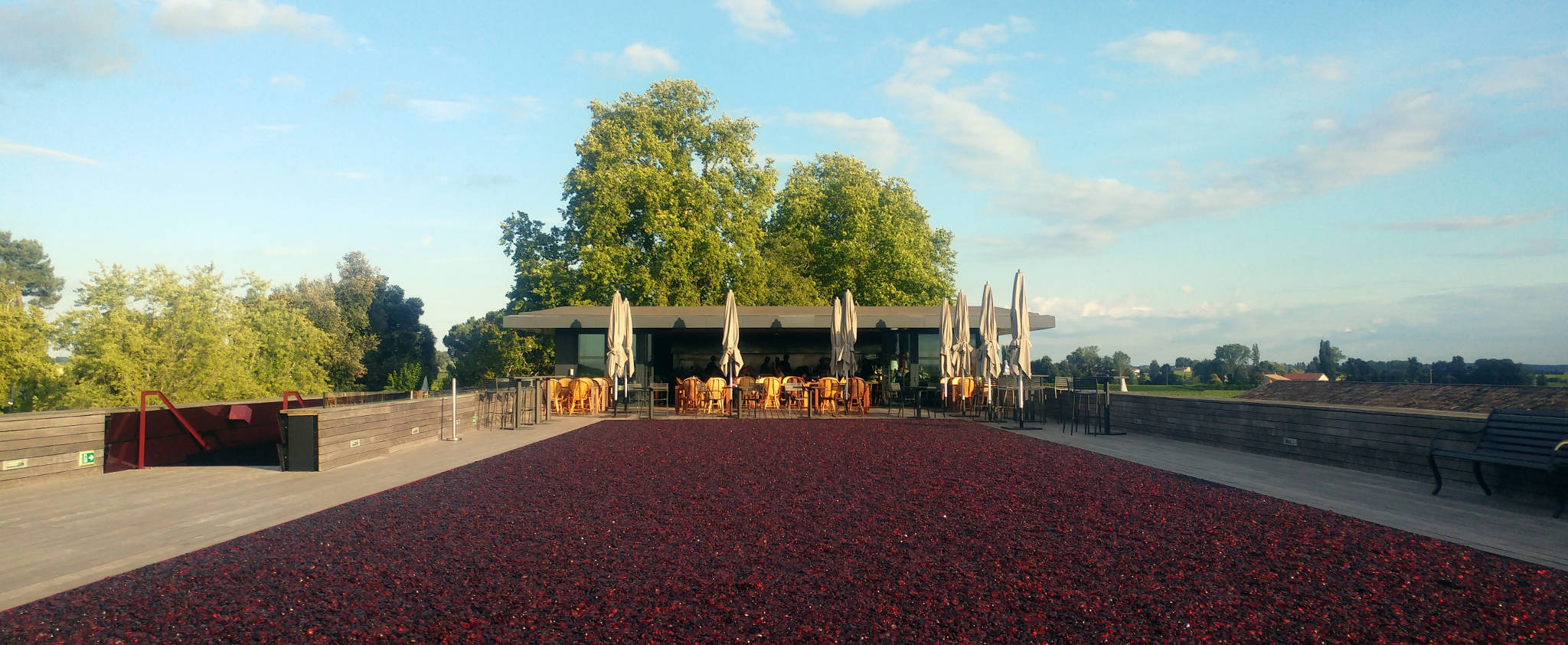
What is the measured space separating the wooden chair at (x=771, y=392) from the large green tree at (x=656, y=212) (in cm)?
1066

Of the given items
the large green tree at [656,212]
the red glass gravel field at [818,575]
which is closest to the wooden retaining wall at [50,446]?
the red glass gravel field at [818,575]

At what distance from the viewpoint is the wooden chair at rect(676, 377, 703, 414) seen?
18.2 meters

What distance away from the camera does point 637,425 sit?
591 inches

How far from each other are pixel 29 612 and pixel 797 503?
15.3 feet

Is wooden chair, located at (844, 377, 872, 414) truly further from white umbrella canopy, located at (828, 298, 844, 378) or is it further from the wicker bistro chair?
the wicker bistro chair

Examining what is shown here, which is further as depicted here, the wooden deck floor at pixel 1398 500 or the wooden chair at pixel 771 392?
the wooden chair at pixel 771 392

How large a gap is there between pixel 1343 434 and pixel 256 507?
427 inches

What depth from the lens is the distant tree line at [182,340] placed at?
32.3m

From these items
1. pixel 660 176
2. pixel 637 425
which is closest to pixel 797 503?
pixel 637 425

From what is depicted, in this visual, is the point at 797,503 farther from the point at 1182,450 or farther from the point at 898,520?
the point at 1182,450

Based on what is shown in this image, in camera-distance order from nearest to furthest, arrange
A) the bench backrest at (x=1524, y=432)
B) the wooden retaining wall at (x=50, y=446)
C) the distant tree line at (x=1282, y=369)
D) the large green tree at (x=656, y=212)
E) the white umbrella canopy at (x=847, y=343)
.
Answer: the bench backrest at (x=1524, y=432) < the wooden retaining wall at (x=50, y=446) < the white umbrella canopy at (x=847, y=343) < the large green tree at (x=656, y=212) < the distant tree line at (x=1282, y=369)

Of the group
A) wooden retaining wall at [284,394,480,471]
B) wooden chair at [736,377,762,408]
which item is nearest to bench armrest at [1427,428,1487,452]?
wooden retaining wall at [284,394,480,471]

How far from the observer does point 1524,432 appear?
6.46 metres

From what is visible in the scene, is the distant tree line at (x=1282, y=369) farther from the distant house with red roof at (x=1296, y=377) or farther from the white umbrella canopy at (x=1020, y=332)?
the white umbrella canopy at (x=1020, y=332)
